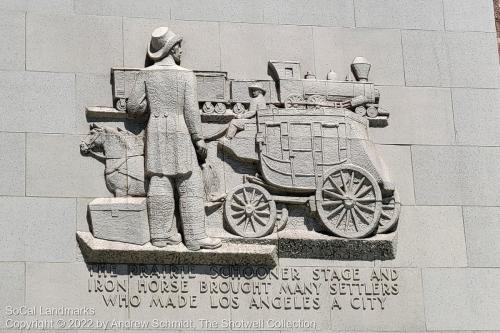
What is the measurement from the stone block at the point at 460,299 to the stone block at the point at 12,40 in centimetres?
510

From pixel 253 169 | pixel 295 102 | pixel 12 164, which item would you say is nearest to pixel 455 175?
pixel 295 102

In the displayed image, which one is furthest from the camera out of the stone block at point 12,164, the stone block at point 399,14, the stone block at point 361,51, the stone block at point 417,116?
the stone block at point 399,14

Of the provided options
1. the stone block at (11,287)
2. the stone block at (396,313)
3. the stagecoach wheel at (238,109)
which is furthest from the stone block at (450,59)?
the stone block at (11,287)

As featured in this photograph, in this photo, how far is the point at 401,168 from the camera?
14.0 m

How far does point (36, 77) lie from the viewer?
13.4 meters

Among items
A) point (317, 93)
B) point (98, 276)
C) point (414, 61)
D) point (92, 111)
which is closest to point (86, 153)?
point (92, 111)

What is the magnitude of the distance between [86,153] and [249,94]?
1972 mm

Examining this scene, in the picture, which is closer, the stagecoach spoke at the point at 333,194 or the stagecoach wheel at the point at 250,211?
the stagecoach wheel at the point at 250,211

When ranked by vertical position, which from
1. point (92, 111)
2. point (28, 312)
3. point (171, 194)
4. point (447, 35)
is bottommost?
point (28, 312)

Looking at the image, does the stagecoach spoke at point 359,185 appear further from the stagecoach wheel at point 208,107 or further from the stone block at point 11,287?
the stone block at point 11,287

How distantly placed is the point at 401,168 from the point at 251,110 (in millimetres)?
1874

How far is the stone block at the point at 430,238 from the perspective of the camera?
13.7 meters

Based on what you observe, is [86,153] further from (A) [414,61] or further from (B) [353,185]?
(A) [414,61]

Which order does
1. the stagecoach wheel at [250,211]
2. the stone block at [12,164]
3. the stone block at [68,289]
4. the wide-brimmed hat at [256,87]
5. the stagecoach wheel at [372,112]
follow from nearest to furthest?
1. the stone block at [68,289]
2. the stone block at [12,164]
3. the stagecoach wheel at [250,211]
4. the wide-brimmed hat at [256,87]
5. the stagecoach wheel at [372,112]
